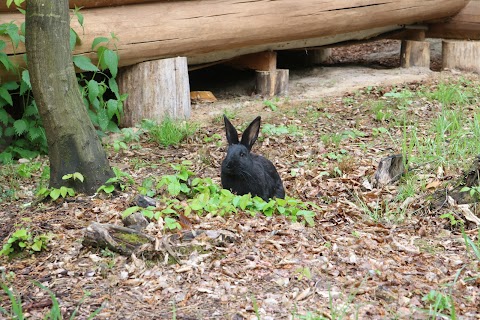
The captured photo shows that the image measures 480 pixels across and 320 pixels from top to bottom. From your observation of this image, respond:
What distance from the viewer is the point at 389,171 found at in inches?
220

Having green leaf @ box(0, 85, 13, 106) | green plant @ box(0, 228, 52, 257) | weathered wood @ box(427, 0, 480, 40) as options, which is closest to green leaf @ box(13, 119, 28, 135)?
green leaf @ box(0, 85, 13, 106)

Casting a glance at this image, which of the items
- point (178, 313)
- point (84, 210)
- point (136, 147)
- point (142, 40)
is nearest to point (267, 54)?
point (142, 40)

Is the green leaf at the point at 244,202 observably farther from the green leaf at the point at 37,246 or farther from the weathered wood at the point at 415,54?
the weathered wood at the point at 415,54

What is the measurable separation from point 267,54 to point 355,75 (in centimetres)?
161

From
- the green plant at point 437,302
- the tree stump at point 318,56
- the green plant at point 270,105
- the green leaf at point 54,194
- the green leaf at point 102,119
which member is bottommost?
the green plant at point 437,302

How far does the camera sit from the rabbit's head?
523 cm

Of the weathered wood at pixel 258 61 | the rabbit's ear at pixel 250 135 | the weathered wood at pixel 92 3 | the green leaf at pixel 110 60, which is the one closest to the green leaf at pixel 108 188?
the rabbit's ear at pixel 250 135

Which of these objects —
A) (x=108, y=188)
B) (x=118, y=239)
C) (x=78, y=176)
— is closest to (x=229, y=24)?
(x=108, y=188)

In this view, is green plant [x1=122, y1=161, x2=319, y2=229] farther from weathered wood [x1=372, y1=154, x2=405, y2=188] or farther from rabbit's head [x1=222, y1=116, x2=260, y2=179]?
weathered wood [x1=372, y1=154, x2=405, y2=188]

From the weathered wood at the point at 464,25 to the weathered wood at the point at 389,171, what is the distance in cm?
572

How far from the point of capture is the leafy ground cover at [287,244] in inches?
136

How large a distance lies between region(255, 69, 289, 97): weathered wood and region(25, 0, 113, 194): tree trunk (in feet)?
14.1

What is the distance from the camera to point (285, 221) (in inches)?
183

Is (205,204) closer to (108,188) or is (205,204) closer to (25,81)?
(108,188)
